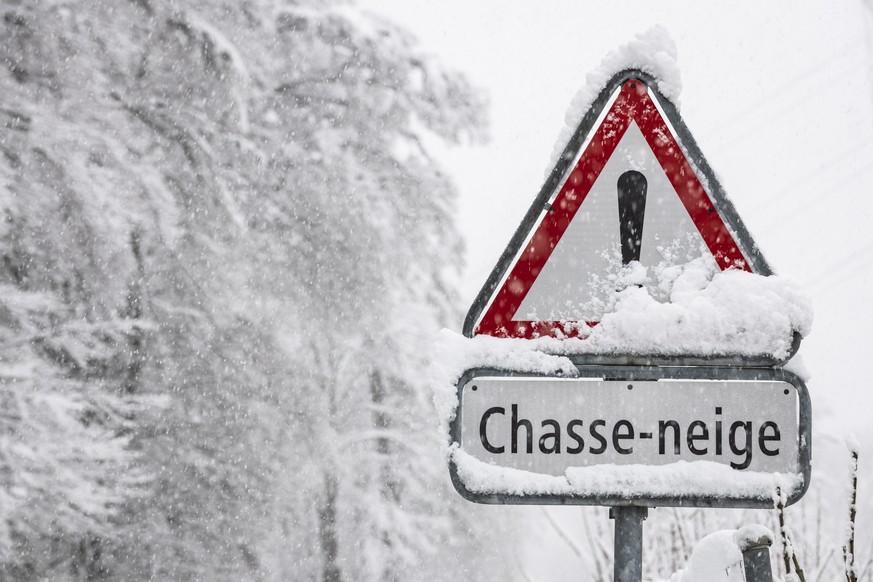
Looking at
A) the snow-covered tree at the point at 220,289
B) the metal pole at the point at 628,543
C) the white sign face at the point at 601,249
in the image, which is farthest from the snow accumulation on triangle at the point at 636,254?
the snow-covered tree at the point at 220,289

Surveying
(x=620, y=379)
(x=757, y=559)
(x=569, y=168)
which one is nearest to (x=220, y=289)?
(x=569, y=168)

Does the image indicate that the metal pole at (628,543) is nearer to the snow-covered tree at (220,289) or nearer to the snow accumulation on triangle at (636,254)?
the snow accumulation on triangle at (636,254)

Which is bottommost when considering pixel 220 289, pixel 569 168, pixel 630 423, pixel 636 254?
pixel 630 423

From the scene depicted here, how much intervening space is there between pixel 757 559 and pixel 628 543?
0.23m

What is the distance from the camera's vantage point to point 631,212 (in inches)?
66.7

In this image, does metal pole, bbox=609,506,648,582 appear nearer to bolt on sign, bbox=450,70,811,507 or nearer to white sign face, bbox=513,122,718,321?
bolt on sign, bbox=450,70,811,507

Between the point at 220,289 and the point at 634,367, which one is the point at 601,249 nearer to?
the point at 634,367

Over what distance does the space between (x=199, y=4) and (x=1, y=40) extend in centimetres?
167

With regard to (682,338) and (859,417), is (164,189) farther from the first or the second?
(859,417)

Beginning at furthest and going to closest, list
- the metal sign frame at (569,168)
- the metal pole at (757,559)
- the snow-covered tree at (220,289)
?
the snow-covered tree at (220,289), the metal sign frame at (569,168), the metal pole at (757,559)

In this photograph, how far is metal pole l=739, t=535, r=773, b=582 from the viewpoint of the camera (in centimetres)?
152

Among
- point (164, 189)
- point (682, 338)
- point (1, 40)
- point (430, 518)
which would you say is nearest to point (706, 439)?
point (682, 338)

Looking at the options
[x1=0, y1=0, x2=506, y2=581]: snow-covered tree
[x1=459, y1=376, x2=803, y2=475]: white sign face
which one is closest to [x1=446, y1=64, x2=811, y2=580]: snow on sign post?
[x1=459, y1=376, x2=803, y2=475]: white sign face

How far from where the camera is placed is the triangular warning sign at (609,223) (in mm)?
1654
